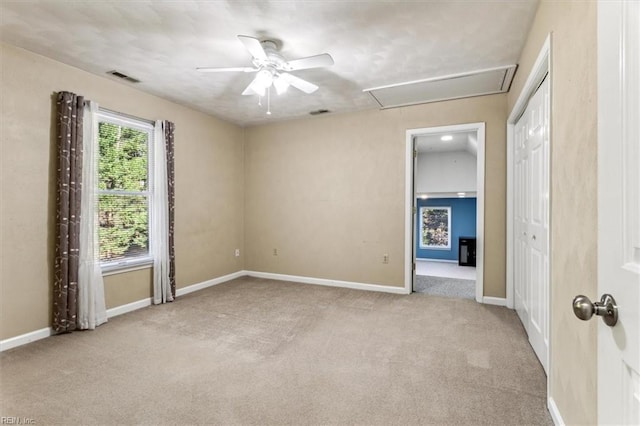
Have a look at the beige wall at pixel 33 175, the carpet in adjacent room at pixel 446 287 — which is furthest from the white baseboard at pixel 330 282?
the beige wall at pixel 33 175

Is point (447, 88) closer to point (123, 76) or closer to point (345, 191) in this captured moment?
point (345, 191)

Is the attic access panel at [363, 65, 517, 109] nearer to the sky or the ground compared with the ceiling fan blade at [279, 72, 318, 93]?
nearer to the sky

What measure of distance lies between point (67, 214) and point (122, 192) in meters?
0.70

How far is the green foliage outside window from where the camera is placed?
3.38 meters

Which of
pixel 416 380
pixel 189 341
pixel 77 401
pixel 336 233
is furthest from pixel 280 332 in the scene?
pixel 336 233

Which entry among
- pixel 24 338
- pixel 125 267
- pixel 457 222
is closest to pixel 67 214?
pixel 125 267

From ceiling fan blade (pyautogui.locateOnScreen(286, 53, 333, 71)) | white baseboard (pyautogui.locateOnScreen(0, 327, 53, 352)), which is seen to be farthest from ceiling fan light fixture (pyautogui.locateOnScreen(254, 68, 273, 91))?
white baseboard (pyautogui.locateOnScreen(0, 327, 53, 352))

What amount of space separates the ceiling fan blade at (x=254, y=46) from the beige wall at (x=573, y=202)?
187 cm

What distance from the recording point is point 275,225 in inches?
205

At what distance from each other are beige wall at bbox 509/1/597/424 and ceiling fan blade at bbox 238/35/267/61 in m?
1.87

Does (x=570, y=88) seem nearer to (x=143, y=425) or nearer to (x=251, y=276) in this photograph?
(x=143, y=425)

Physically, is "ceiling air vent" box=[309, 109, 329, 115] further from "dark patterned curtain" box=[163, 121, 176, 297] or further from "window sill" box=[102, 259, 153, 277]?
"window sill" box=[102, 259, 153, 277]

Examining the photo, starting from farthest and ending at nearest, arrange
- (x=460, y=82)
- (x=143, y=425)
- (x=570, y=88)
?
(x=460, y=82), (x=143, y=425), (x=570, y=88)

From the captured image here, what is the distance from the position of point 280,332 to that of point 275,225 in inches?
96.0
